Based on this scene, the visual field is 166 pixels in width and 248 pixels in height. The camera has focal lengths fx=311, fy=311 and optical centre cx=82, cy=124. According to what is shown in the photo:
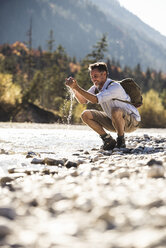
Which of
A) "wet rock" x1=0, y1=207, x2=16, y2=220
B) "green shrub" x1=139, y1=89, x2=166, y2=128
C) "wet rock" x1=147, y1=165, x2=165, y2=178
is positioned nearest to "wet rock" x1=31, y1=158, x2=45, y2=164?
"wet rock" x1=147, y1=165, x2=165, y2=178

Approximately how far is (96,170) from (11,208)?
116 cm

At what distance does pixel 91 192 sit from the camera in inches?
66.2

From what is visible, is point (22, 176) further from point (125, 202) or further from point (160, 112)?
point (160, 112)

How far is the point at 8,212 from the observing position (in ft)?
4.74

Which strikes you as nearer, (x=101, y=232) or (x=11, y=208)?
(x=101, y=232)

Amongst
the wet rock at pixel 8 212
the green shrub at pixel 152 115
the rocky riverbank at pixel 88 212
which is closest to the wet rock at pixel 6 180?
the rocky riverbank at pixel 88 212

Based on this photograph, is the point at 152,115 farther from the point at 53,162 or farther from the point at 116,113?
the point at 53,162

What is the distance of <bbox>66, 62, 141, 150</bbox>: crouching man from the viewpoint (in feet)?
13.7

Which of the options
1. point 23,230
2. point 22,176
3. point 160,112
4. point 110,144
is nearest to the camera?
point 23,230

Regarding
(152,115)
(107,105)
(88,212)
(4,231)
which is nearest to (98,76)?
(107,105)

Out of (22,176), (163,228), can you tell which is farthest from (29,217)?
(22,176)

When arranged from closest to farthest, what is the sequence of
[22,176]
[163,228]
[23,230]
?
[163,228] → [23,230] → [22,176]

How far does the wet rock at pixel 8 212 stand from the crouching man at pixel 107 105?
2725 millimetres

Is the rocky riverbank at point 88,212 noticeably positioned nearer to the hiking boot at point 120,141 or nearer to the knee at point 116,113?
the knee at point 116,113
